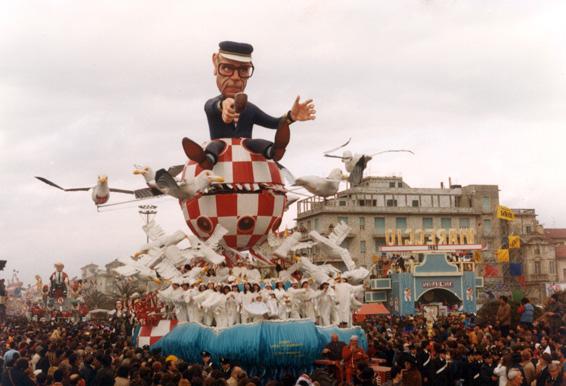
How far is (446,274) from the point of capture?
52531 mm

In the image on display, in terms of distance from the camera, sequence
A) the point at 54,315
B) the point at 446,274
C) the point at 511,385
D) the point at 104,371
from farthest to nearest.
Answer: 1. the point at 446,274
2. the point at 54,315
3. the point at 511,385
4. the point at 104,371

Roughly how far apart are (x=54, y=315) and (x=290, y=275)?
23913 mm

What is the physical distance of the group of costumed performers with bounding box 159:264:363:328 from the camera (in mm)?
16578

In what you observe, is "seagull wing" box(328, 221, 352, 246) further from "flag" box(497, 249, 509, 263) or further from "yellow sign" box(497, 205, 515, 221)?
"yellow sign" box(497, 205, 515, 221)

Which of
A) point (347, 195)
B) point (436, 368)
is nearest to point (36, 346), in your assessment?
point (436, 368)

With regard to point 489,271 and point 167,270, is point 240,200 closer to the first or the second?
point 167,270

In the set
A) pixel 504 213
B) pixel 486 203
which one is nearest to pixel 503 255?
pixel 504 213

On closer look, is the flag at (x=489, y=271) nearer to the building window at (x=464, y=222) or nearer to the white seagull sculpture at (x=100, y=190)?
the building window at (x=464, y=222)

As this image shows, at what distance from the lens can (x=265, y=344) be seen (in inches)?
618

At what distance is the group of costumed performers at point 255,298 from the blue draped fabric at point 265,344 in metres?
0.41

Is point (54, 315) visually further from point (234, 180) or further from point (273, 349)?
point (273, 349)

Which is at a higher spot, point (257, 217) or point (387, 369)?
point (257, 217)

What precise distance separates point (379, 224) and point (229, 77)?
54868 millimetres

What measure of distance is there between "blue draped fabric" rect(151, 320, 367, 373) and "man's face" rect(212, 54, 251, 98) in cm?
636
